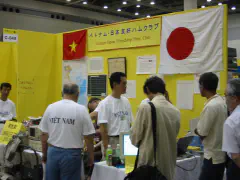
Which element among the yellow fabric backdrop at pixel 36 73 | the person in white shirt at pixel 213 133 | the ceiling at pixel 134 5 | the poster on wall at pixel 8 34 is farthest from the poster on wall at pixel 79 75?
the ceiling at pixel 134 5

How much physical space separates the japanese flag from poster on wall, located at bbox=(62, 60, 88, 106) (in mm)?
1887

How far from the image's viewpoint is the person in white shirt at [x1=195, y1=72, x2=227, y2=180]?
8.42ft

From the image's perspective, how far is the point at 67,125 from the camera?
9.75 feet

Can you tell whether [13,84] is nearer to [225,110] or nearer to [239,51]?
[225,110]

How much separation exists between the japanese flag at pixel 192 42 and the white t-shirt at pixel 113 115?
5.04 feet

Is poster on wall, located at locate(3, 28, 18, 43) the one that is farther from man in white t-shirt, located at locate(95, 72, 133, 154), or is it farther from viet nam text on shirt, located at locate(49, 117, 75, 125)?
viet nam text on shirt, located at locate(49, 117, 75, 125)

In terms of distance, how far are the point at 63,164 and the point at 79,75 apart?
3605 mm

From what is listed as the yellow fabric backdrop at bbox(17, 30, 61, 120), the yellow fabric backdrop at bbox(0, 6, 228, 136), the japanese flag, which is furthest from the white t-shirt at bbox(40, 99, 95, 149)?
the yellow fabric backdrop at bbox(17, 30, 61, 120)

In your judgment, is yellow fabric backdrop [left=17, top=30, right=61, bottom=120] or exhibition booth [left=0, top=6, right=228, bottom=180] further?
yellow fabric backdrop [left=17, top=30, right=61, bottom=120]

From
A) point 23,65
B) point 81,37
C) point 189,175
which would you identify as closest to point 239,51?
point 81,37

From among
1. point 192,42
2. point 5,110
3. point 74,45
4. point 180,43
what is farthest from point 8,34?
point 192,42

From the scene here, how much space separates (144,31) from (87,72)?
1.57 meters

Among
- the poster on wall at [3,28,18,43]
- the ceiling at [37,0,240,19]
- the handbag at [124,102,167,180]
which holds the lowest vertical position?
the handbag at [124,102,167,180]

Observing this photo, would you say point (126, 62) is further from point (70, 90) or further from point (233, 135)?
point (233, 135)
